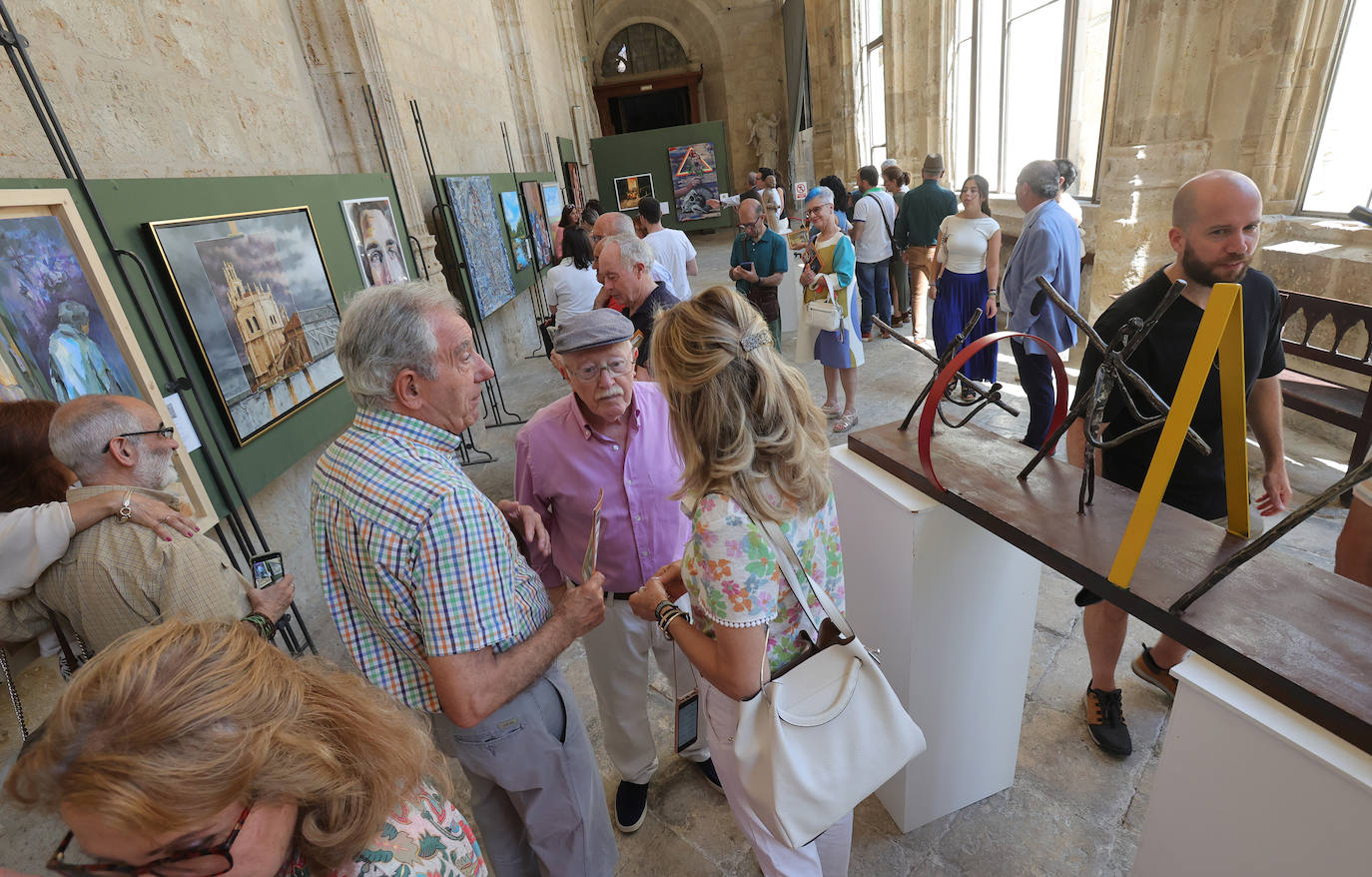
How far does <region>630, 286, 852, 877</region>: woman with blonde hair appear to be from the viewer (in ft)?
3.98

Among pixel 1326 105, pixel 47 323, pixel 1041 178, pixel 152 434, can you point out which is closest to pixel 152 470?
pixel 152 434

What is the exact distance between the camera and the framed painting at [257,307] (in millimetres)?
2596

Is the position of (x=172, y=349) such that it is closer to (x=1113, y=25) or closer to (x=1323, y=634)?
(x=1323, y=634)

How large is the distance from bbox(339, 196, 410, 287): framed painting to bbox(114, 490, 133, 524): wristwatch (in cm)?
251

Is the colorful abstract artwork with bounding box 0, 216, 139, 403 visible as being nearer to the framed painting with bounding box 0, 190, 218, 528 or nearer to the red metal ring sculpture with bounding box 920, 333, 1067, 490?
the framed painting with bounding box 0, 190, 218, 528

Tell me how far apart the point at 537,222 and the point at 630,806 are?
836 cm

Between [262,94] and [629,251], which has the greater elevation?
A: [262,94]

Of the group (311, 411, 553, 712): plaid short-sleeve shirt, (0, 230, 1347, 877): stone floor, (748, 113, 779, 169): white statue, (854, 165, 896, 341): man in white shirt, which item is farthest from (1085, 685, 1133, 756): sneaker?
(748, 113, 779, 169): white statue

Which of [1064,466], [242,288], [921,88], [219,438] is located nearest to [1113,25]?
[921,88]

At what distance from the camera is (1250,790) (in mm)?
1115

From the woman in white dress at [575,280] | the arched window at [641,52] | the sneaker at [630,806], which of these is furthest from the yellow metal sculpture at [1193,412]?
the arched window at [641,52]

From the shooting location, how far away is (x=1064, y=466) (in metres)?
1.82

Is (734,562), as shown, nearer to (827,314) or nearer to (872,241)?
(827,314)

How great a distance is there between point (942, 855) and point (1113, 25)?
723cm
